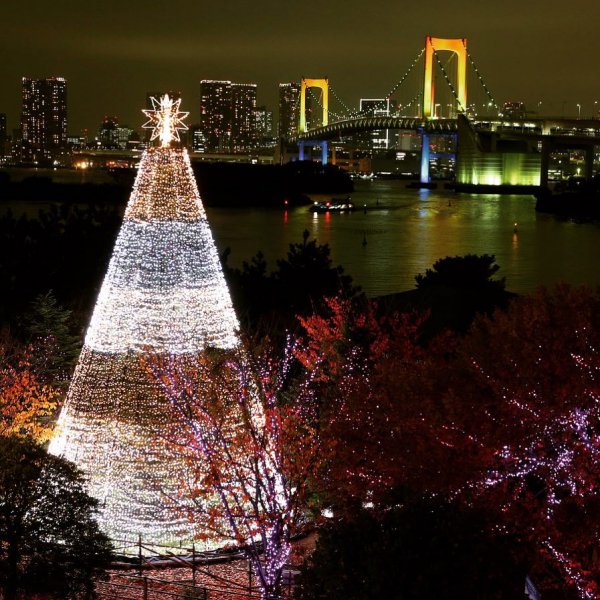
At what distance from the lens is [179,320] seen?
6129 millimetres

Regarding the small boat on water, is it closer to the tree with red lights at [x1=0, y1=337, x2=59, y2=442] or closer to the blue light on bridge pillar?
the blue light on bridge pillar

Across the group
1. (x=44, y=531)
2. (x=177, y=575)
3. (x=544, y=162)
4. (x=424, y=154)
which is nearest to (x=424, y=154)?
(x=424, y=154)

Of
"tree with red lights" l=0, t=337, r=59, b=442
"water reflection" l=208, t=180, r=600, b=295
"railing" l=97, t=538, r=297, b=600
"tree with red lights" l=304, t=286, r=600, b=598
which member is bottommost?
"water reflection" l=208, t=180, r=600, b=295

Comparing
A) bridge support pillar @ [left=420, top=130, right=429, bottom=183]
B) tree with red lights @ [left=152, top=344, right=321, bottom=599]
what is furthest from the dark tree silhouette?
bridge support pillar @ [left=420, top=130, right=429, bottom=183]

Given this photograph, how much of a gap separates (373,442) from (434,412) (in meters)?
0.50

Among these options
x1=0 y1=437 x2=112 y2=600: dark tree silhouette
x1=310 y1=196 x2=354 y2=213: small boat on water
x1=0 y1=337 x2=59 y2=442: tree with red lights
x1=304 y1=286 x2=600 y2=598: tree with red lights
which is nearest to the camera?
x1=0 y1=437 x2=112 y2=600: dark tree silhouette

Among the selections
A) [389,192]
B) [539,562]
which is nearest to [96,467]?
[539,562]

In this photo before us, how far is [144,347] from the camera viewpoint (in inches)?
238

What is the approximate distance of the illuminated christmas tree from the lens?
6062 mm

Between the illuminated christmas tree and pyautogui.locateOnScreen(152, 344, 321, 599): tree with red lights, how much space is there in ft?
0.47

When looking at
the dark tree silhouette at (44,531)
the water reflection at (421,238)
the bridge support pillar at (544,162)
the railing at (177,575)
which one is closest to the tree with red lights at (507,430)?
the railing at (177,575)

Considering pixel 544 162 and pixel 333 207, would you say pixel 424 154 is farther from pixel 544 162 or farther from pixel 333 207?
pixel 333 207

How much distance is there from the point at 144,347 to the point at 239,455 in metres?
0.93

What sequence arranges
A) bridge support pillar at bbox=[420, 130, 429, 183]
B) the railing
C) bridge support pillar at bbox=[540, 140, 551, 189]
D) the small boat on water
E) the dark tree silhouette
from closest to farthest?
1. the dark tree silhouette
2. the railing
3. the small boat on water
4. bridge support pillar at bbox=[540, 140, 551, 189]
5. bridge support pillar at bbox=[420, 130, 429, 183]
